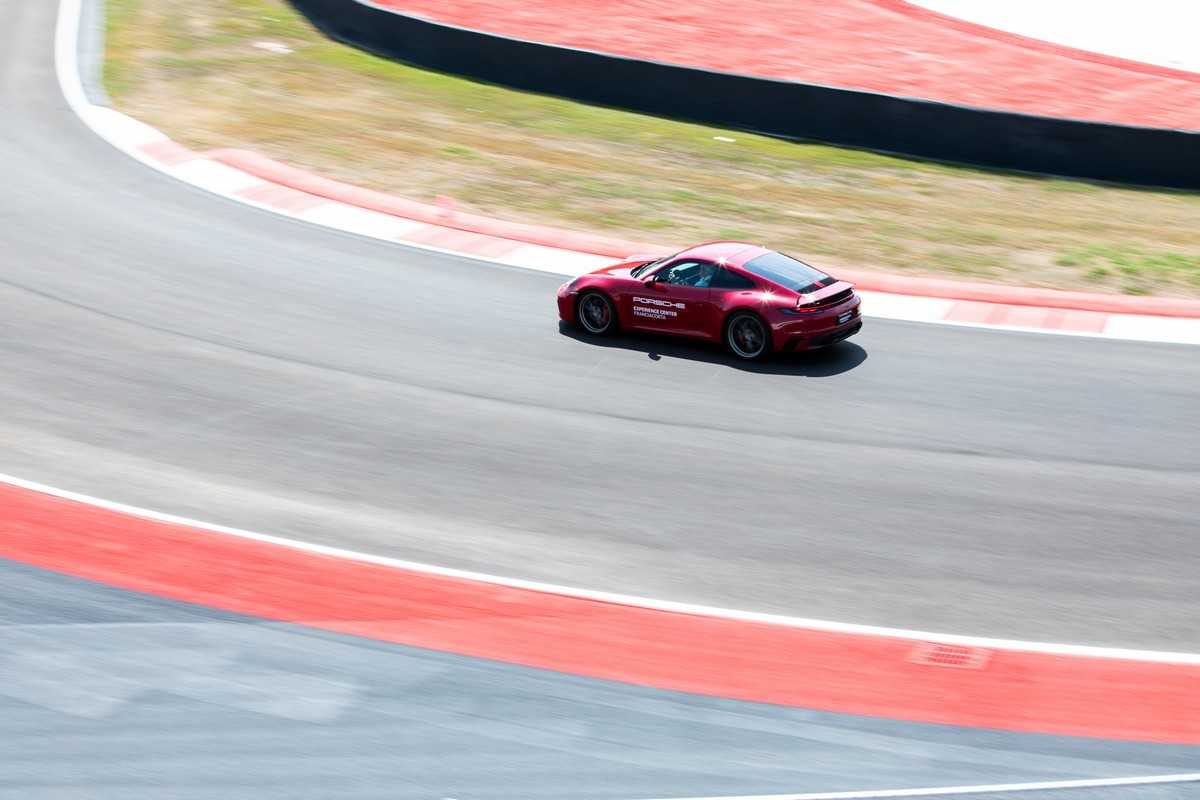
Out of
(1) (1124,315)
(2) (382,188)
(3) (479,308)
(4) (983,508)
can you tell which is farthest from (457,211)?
(4) (983,508)

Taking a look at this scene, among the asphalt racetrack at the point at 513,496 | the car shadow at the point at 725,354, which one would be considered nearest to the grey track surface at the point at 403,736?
the asphalt racetrack at the point at 513,496

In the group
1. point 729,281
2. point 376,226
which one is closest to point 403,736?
point 729,281

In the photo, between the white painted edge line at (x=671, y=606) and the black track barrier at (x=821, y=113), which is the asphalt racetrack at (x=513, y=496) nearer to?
the white painted edge line at (x=671, y=606)

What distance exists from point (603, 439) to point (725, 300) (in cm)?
302

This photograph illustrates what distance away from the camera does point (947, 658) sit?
10703 mm

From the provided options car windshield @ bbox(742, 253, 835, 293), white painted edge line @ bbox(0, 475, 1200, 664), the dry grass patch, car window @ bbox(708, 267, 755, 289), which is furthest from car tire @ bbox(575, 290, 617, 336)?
white painted edge line @ bbox(0, 475, 1200, 664)

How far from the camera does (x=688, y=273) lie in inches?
665

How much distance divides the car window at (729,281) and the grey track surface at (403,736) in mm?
7279

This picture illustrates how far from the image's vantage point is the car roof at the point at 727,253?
55.1 feet

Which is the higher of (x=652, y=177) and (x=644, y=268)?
(x=652, y=177)

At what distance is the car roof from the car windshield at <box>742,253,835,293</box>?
0.39 feet

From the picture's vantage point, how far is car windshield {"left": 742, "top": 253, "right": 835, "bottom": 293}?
16.4 meters

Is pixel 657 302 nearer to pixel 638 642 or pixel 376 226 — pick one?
pixel 376 226

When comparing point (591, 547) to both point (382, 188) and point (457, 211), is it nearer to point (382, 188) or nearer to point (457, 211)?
point (457, 211)
